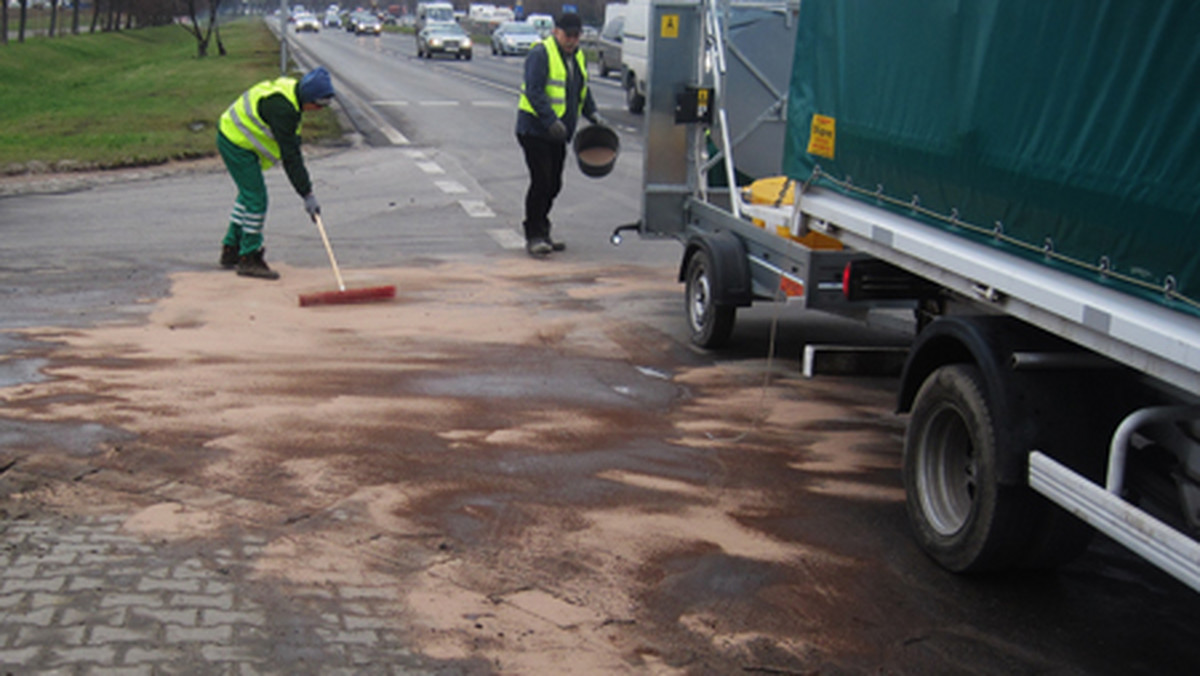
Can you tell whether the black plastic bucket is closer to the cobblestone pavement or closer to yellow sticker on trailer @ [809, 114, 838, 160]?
yellow sticker on trailer @ [809, 114, 838, 160]

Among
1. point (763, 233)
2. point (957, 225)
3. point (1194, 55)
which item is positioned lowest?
point (763, 233)

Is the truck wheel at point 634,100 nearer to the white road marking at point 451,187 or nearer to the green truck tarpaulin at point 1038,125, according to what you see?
the white road marking at point 451,187

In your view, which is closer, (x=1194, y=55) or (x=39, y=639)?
(x=1194, y=55)

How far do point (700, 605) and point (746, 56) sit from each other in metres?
5.41

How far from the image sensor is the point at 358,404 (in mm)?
6363

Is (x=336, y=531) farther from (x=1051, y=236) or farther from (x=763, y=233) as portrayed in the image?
(x=763, y=233)

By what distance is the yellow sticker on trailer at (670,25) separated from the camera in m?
8.66

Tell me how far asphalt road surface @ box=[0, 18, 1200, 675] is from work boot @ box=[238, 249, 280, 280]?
30 cm

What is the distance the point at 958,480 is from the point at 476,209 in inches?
383

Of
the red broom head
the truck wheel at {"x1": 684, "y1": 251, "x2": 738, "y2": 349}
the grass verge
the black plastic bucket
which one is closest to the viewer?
the truck wheel at {"x1": 684, "y1": 251, "x2": 738, "y2": 349}

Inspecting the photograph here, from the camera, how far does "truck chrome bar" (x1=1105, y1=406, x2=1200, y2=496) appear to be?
12.4 feet

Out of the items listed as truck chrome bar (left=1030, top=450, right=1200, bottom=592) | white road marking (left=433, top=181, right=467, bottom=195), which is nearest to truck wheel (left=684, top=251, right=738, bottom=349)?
truck chrome bar (left=1030, top=450, right=1200, bottom=592)

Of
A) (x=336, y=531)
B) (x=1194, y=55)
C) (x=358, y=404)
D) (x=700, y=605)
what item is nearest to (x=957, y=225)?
(x=1194, y=55)

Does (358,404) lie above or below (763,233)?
A: below
